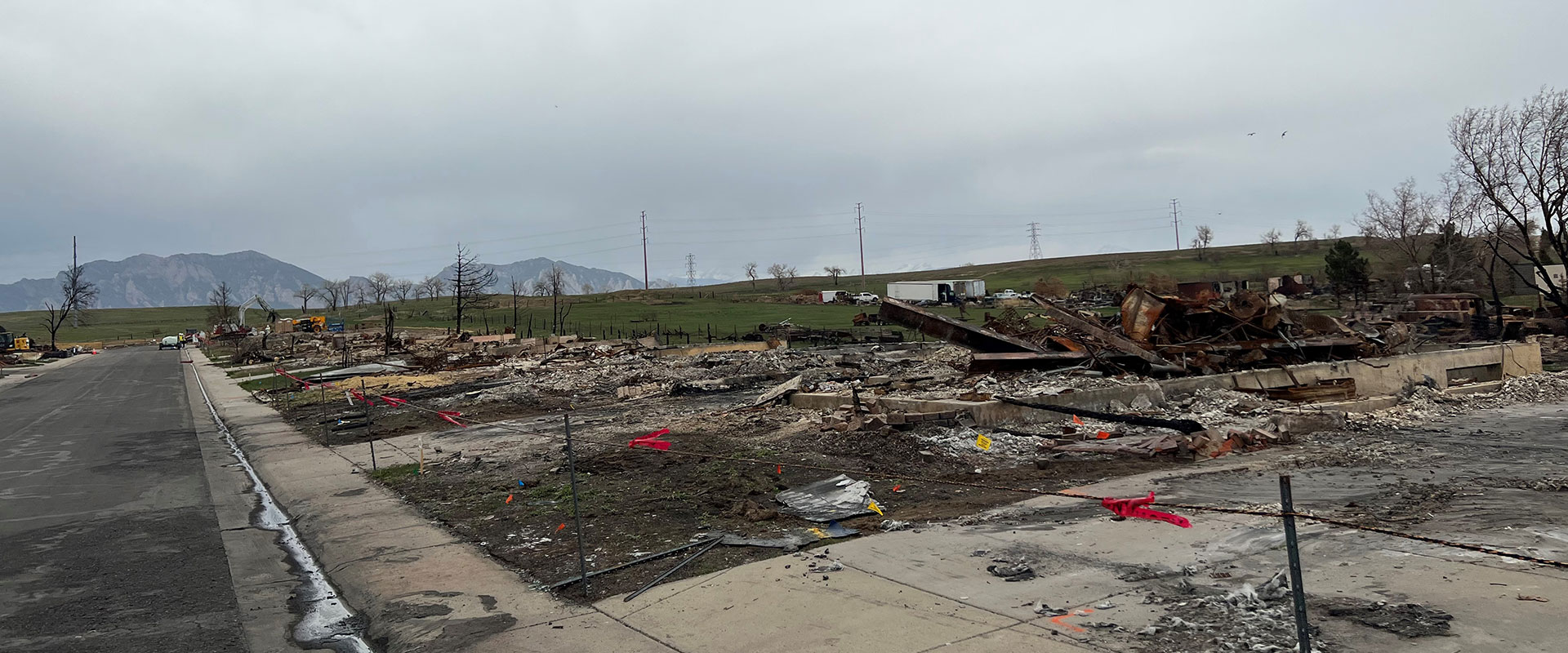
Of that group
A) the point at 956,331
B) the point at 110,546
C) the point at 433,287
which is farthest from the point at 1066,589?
the point at 433,287

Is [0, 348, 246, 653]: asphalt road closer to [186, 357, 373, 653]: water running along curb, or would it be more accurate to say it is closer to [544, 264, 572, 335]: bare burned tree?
[186, 357, 373, 653]: water running along curb

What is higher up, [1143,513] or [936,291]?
[936,291]

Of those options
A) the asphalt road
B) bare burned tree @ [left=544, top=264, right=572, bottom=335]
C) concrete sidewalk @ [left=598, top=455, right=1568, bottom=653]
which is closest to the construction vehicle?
bare burned tree @ [left=544, top=264, right=572, bottom=335]

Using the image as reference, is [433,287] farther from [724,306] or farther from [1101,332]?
[1101,332]

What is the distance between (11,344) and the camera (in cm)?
7369

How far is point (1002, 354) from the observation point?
1795 cm

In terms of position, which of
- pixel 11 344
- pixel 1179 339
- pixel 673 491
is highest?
pixel 11 344

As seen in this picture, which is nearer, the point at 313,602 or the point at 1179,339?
the point at 313,602

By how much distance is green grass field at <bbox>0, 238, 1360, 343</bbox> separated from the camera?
63156mm

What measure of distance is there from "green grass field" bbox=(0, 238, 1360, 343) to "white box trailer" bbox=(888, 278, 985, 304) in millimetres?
5787

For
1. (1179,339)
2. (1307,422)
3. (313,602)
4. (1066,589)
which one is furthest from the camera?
(1179,339)

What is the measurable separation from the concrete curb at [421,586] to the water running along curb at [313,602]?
90 mm

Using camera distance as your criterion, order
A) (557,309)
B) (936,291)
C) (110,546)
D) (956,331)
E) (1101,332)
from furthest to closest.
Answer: (557,309)
(936,291)
(956,331)
(1101,332)
(110,546)

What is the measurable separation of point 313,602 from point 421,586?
844mm
